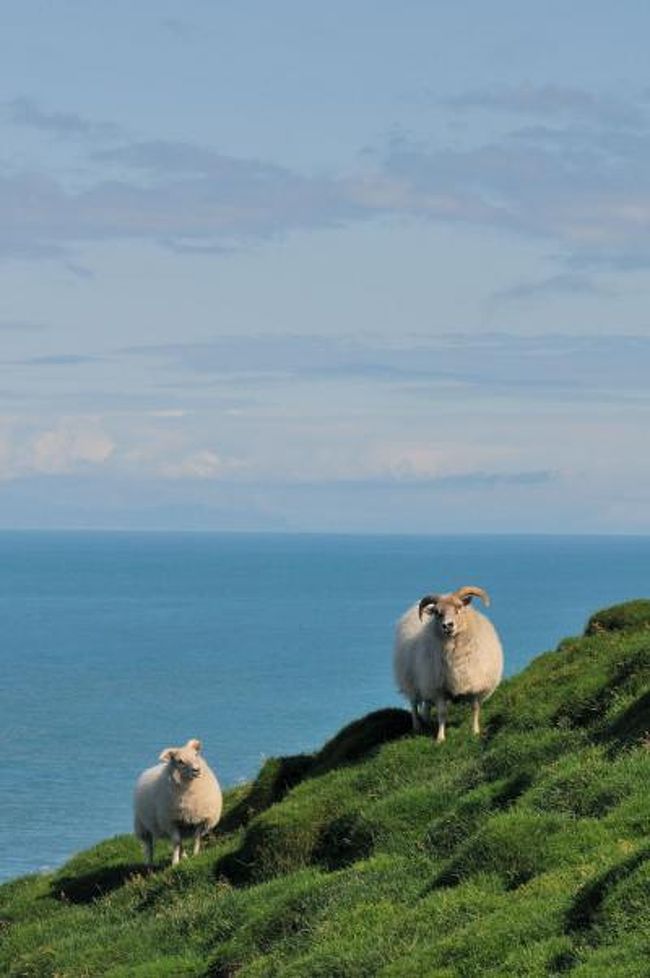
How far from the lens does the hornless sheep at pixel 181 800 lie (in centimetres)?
2964

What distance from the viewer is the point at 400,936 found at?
18484 millimetres

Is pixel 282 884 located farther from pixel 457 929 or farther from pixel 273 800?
pixel 273 800

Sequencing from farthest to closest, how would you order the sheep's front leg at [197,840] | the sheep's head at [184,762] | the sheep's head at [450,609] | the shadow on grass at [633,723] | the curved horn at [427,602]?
the curved horn at [427,602], the sheep's head at [184,762], the sheep's front leg at [197,840], the sheep's head at [450,609], the shadow on grass at [633,723]

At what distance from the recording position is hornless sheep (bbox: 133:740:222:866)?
29.6 metres

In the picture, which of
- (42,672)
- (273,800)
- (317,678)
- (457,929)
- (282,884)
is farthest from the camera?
(42,672)

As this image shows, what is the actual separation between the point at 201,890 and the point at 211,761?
80475 mm

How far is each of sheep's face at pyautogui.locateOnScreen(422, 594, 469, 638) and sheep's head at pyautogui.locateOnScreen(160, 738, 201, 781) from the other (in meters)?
5.38

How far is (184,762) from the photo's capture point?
29.6 metres

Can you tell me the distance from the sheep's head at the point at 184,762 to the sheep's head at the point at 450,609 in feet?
17.6

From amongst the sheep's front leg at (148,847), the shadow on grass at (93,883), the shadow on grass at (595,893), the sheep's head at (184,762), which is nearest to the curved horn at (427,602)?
the sheep's head at (184,762)

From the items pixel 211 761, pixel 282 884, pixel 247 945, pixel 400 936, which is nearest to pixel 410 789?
pixel 282 884

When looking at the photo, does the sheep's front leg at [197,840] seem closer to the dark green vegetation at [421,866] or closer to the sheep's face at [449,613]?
the dark green vegetation at [421,866]

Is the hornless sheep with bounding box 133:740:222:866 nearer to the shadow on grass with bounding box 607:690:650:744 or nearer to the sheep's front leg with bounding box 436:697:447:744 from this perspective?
the sheep's front leg with bounding box 436:697:447:744

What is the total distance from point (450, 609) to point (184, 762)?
20.2 ft
